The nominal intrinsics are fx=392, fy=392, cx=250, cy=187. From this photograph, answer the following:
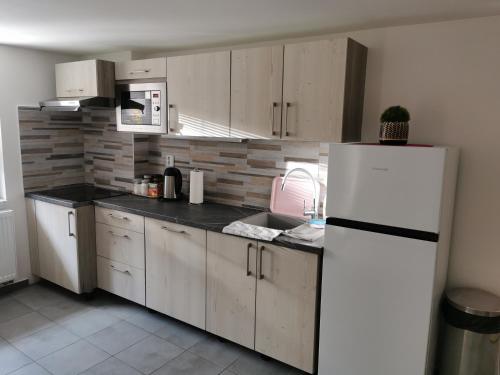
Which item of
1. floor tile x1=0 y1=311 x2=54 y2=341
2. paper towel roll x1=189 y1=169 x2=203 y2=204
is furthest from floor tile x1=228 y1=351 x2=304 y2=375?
floor tile x1=0 y1=311 x2=54 y2=341

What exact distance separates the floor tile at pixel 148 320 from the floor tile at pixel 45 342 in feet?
1.40

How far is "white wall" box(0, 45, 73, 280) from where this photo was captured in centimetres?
334

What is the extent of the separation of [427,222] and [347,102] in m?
0.85

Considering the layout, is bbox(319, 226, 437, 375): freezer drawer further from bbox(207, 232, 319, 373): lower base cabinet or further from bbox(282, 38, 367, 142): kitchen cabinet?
bbox(282, 38, 367, 142): kitchen cabinet

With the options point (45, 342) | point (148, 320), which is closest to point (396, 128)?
point (148, 320)

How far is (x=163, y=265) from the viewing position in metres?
2.88

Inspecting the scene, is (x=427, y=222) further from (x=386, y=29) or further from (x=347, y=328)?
(x=386, y=29)

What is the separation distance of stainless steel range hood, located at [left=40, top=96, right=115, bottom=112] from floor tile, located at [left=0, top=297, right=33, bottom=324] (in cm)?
167

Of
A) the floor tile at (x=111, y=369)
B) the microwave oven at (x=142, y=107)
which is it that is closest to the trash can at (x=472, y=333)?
the floor tile at (x=111, y=369)

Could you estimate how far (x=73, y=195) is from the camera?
3.48m

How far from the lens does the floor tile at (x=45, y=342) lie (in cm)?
264

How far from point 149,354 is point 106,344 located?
35cm

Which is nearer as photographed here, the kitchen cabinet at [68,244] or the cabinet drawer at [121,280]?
the cabinet drawer at [121,280]

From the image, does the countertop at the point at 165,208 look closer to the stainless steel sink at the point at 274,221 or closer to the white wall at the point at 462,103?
the stainless steel sink at the point at 274,221
